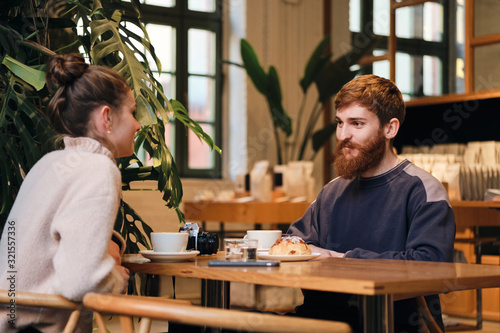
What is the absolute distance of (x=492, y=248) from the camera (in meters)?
4.97

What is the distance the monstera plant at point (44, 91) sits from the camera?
2.27 meters

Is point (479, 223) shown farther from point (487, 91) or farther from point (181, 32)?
point (181, 32)

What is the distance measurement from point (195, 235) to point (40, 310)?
1.85ft

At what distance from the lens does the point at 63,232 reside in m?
1.49

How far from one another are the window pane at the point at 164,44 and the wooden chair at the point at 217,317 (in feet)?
15.3

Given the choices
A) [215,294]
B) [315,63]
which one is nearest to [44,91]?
[215,294]

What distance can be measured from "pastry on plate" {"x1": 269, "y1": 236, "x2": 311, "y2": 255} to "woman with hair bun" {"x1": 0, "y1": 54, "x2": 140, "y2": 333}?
40 cm

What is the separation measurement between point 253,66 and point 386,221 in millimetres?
3528

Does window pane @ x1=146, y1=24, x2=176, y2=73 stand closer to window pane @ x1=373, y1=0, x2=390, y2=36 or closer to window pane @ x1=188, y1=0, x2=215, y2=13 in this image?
window pane @ x1=188, y1=0, x2=215, y2=13

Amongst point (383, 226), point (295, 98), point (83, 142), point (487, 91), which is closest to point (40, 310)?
point (83, 142)

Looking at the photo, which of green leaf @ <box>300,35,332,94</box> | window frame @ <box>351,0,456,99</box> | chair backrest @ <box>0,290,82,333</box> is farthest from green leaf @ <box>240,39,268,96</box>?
chair backrest @ <box>0,290,82,333</box>

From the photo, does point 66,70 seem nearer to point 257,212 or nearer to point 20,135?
point 20,135

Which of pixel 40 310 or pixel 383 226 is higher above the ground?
pixel 383 226

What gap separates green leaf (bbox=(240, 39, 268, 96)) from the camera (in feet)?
17.9
